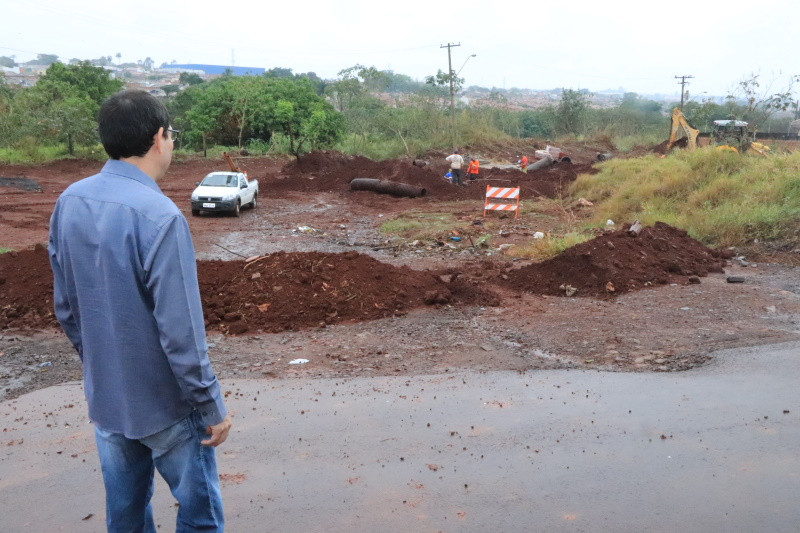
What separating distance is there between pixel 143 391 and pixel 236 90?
43286 mm

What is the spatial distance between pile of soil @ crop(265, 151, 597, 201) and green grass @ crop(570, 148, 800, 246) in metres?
6.20

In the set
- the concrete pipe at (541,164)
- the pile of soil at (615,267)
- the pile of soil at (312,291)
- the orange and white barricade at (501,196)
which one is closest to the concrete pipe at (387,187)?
the orange and white barricade at (501,196)

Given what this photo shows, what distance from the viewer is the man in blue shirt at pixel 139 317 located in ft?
8.47

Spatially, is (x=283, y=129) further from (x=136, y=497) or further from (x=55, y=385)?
(x=136, y=497)

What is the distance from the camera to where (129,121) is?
269 cm

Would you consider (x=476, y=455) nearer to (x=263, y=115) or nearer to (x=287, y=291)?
(x=287, y=291)

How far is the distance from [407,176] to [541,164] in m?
11.1

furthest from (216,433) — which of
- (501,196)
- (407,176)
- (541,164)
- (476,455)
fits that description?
(541,164)

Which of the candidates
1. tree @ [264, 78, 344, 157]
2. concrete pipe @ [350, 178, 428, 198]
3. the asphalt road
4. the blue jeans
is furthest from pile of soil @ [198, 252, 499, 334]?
tree @ [264, 78, 344, 157]

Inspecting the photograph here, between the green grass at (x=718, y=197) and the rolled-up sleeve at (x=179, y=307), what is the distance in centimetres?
1487

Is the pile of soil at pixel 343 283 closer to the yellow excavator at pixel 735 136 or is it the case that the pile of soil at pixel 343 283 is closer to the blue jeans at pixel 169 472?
the blue jeans at pixel 169 472

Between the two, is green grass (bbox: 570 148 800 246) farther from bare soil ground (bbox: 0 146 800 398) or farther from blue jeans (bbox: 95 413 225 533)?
blue jeans (bbox: 95 413 225 533)

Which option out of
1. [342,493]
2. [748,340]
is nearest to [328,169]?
[748,340]

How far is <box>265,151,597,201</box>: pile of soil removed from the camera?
2923 cm
